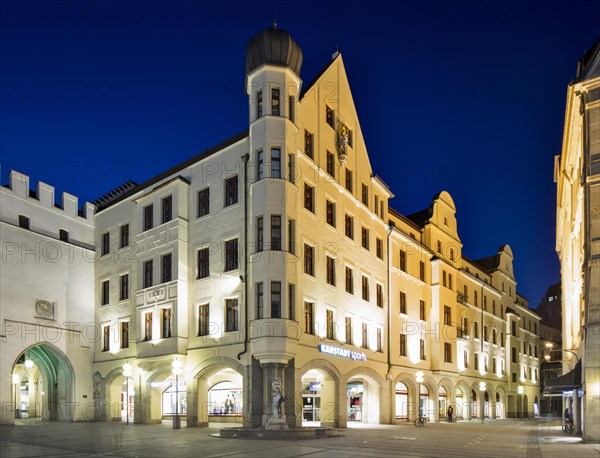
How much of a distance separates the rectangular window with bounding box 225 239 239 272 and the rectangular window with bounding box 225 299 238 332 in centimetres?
181

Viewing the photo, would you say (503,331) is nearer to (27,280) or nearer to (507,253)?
(507,253)

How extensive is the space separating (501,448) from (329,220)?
17389mm

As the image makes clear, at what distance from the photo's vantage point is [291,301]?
33.0 meters

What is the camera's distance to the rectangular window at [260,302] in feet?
105

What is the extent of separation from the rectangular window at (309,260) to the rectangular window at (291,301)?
2255 mm

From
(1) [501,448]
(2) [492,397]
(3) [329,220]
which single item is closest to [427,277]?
(3) [329,220]

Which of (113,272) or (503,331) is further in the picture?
(503,331)

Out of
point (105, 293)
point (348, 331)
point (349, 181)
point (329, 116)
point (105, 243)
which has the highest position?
point (329, 116)

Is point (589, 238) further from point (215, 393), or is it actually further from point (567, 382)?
point (215, 393)

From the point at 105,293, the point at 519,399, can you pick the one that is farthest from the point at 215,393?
the point at 519,399

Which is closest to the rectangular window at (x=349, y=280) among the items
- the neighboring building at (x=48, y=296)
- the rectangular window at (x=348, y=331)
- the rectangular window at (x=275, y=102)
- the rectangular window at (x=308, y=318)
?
the rectangular window at (x=348, y=331)

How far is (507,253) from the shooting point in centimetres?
7862

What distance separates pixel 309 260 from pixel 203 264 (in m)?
6.36

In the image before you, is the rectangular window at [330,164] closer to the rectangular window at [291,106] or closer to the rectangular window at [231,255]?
the rectangular window at [291,106]
